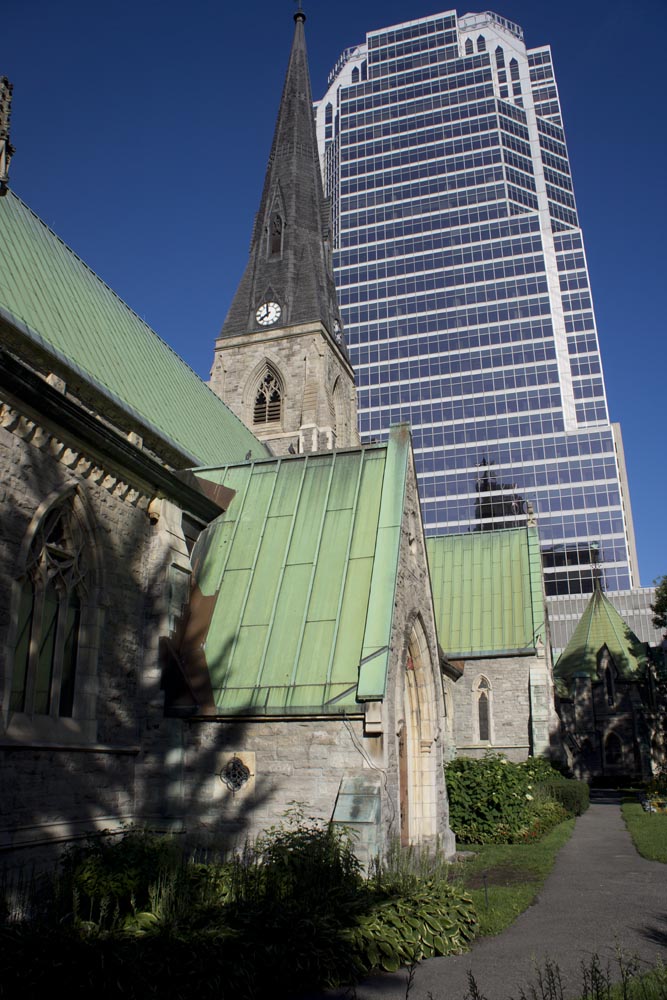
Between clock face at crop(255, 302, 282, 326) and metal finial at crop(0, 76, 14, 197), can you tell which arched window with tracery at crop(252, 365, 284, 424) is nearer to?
clock face at crop(255, 302, 282, 326)

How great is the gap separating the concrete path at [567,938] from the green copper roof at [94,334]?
35.9 feet

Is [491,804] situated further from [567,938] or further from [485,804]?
[567,938]

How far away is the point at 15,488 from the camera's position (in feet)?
30.8

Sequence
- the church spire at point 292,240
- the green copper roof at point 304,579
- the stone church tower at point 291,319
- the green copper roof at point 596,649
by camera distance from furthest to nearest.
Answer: the green copper roof at point 596,649 → the church spire at point 292,240 → the stone church tower at point 291,319 → the green copper roof at point 304,579

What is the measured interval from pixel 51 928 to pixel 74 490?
5360 millimetres

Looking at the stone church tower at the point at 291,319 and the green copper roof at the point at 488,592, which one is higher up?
the stone church tower at the point at 291,319

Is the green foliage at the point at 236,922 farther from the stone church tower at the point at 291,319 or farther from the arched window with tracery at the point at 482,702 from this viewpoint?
the stone church tower at the point at 291,319

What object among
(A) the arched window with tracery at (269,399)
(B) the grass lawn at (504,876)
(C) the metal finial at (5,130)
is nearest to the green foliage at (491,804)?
(B) the grass lawn at (504,876)

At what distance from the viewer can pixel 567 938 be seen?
320 inches

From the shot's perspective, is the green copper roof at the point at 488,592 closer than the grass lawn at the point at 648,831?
No

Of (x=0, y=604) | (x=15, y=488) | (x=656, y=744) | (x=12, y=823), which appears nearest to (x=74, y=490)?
(x=15, y=488)

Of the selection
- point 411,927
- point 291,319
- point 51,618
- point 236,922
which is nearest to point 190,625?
Answer: point 51,618

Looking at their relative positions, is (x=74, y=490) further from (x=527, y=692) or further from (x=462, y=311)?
(x=462, y=311)

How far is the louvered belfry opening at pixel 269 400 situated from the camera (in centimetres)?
3600
